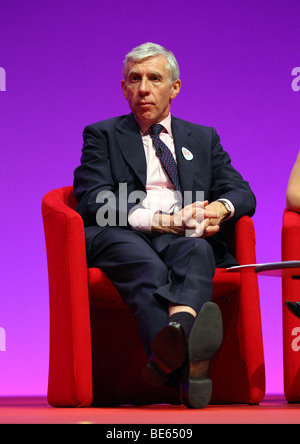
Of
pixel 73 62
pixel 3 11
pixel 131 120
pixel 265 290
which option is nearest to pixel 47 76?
pixel 73 62

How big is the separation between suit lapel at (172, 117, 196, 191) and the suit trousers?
303 mm

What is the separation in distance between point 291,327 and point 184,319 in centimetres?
64

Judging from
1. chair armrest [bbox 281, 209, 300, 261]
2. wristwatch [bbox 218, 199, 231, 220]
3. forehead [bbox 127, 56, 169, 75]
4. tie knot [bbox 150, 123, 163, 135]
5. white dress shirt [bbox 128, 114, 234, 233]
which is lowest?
chair armrest [bbox 281, 209, 300, 261]

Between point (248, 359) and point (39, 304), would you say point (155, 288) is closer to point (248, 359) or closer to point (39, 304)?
point (248, 359)

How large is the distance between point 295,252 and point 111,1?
1.66 metres

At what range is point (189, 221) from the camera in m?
2.47

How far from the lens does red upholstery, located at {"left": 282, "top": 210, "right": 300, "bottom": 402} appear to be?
2518 millimetres

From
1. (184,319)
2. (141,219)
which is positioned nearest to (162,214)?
(141,219)

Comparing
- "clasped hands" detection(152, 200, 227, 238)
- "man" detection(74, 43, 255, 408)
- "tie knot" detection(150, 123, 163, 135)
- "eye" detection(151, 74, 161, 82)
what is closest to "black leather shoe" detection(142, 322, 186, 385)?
"man" detection(74, 43, 255, 408)

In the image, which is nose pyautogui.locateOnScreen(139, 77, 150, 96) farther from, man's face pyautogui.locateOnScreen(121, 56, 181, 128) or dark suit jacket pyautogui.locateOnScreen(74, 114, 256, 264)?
dark suit jacket pyautogui.locateOnScreen(74, 114, 256, 264)

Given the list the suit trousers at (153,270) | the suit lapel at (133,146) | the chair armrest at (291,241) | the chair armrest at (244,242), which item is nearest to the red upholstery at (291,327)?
the chair armrest at (291,241)

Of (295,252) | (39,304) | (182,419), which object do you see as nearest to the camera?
(182,419)

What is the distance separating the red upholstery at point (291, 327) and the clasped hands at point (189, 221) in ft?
0.80

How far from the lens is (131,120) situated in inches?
112
